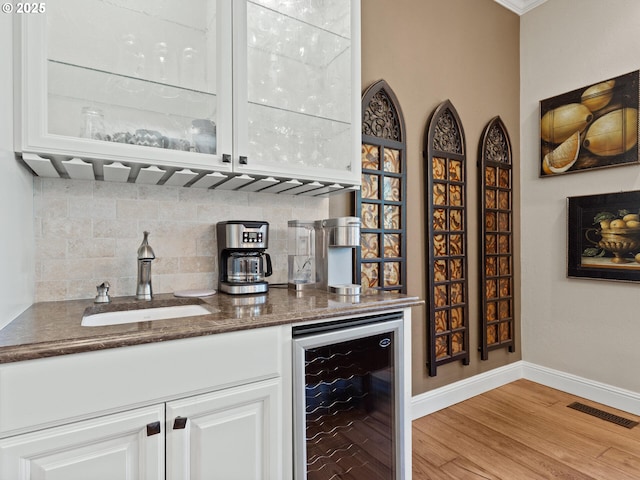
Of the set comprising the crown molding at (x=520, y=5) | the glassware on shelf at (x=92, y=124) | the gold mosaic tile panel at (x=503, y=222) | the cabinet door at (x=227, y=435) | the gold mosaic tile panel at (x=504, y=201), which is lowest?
the cabinet door at (x=227, y=435)

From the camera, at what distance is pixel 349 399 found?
4.78ft

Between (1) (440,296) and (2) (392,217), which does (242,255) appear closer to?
(2) (392,217)

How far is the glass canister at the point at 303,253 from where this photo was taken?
1823 millimetres

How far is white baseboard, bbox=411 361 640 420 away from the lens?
2398 millimetres

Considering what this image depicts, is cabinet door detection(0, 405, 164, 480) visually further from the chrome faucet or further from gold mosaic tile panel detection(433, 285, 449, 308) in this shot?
gold mosaic tile panel detection(433, 285, 449, 308)

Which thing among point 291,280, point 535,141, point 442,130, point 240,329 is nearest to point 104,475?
point 240,329

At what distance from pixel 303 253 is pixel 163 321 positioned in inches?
33.7

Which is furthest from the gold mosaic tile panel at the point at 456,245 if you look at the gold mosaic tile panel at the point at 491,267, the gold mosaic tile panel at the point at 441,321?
the gold mosaic tile panel at the point at 441,321

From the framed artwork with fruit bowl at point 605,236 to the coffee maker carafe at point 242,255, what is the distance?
8.25 feet

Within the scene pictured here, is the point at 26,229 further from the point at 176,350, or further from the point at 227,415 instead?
the point at 227,415

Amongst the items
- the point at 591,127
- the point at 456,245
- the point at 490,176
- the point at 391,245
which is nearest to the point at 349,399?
the point at 391,245

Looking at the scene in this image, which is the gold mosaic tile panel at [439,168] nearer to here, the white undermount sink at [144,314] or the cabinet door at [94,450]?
the white undermount sink at [144,314]

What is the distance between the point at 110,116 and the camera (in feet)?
4.18

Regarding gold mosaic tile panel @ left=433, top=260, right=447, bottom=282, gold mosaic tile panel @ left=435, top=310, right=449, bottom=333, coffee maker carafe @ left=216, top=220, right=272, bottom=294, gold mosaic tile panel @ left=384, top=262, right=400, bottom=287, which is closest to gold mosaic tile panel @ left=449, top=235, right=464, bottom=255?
gold mosaic tile panel @ left=433, top=260, right=447, bottom=282
